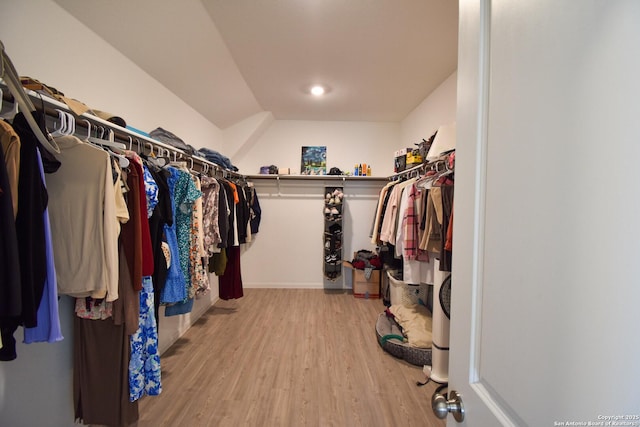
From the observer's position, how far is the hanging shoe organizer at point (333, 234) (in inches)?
Result: 149

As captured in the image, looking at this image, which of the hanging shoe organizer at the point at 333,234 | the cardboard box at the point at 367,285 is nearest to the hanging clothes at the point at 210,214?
the hanging shoe organizer at the point at 333,234

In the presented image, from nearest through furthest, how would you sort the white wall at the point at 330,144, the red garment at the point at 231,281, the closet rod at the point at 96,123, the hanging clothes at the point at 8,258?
the hanging clothes at the point at 8,258 → the closet rod at the point at 96,123 → the red garment at the point at 231,281 → the white wall at the point at 330,144

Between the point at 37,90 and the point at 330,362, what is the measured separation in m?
2.43

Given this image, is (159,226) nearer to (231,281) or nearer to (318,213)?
(231,281)

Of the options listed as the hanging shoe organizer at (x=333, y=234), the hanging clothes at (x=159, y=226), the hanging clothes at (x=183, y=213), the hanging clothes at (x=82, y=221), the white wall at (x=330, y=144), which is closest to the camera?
the hanging clothes at (x=82, y=221)

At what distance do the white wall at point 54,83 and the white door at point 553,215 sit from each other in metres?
1.78

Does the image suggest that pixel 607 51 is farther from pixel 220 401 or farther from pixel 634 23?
pixel 220 401

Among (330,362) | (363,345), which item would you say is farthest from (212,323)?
(363,345)

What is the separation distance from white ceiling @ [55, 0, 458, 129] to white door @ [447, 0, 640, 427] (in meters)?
1.56

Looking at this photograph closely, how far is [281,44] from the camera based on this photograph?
211cm

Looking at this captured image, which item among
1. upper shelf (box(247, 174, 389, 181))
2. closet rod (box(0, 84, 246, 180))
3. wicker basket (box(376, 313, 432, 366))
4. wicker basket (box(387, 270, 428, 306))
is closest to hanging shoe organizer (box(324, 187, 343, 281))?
upper shelf (box(247, 174, 389, 181))

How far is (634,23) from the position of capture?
0.30 meters

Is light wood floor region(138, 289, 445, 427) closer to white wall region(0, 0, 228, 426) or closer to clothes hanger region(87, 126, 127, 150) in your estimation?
white wall region(0, 0, 228, 426)

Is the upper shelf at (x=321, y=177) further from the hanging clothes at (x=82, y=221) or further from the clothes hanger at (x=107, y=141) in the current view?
the hanging clothes at (x=82, y=221)
